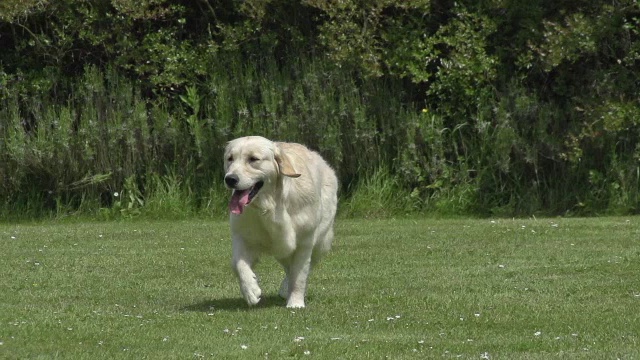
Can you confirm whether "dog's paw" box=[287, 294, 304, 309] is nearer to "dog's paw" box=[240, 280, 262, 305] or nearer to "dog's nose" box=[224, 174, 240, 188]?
"dog's paw" box=[240, 280, 262, 305]

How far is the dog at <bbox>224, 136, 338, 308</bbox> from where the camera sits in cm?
872

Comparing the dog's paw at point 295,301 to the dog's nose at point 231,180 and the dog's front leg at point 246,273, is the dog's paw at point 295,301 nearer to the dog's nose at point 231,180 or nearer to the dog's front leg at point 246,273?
the dog's front leg at point 246,273

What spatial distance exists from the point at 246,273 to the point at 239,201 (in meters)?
0.52

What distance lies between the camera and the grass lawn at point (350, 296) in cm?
744

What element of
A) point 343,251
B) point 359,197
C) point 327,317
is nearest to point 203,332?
point 327,317

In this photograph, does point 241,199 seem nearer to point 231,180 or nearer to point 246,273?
point 231,180

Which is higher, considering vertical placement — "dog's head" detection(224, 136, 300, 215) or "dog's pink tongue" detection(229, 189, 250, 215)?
"dog's head" detection(224, 136, 300, 215)

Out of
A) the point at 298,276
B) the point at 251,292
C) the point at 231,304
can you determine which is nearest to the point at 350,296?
the point at 298,276

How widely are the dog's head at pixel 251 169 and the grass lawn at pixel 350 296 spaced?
83cm

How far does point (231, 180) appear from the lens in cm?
854

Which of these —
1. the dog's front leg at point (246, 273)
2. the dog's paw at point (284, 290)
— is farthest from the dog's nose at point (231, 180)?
the dog's paw at point (284, 290)

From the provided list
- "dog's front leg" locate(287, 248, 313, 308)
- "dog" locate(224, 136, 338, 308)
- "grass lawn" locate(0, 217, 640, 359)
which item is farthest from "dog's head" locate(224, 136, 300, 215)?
"grass lawn" locate(0, 217, 640, 359)

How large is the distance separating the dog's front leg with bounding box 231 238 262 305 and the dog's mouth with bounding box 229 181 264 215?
0.34 meters

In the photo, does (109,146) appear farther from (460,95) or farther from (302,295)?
(302,295)
